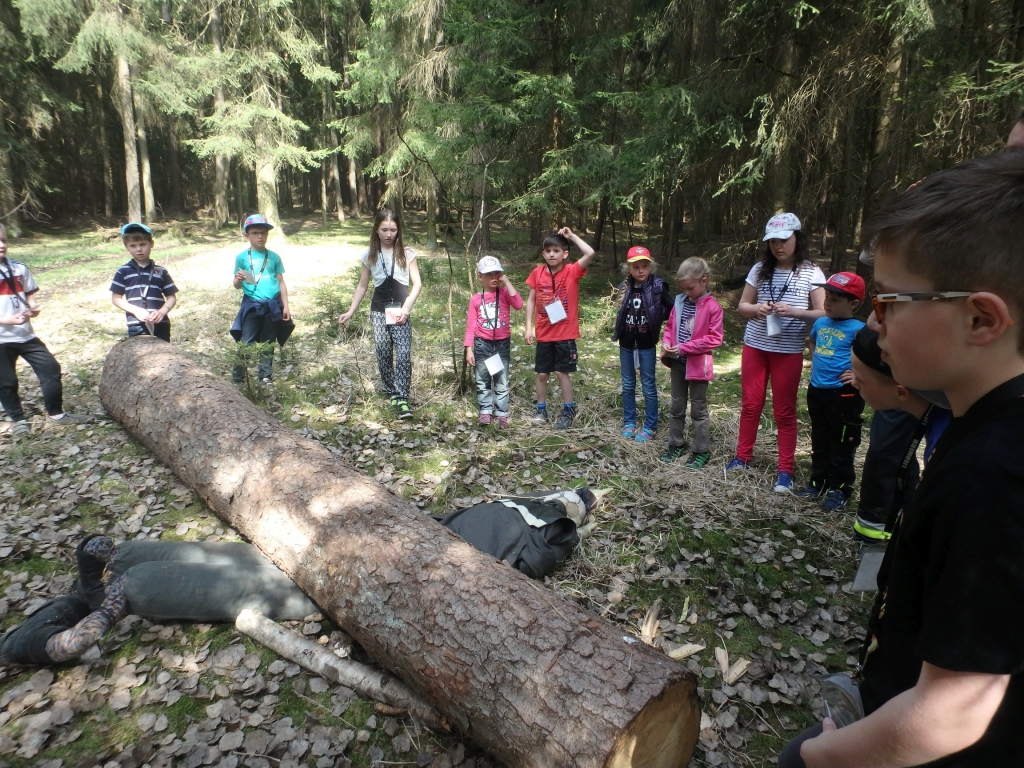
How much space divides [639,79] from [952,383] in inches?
599

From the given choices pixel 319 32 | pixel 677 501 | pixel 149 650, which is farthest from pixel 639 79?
pixel 319 32

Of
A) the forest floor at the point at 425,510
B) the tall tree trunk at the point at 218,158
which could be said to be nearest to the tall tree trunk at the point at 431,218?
the tall tree trunk at the point at 218,158

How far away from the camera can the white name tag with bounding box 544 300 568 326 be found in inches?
239

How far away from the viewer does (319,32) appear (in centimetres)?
2508

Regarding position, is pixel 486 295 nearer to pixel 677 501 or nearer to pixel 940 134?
pixel 677 501

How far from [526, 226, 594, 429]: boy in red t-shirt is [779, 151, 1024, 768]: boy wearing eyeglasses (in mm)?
4997

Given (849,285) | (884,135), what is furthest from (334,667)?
(884,135)

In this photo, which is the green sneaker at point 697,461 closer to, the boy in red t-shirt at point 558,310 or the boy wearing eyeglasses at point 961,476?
the boy in red t-shirt at point 558,310

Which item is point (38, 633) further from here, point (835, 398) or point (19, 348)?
point (835, 398)

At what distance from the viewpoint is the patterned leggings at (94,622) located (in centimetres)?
288

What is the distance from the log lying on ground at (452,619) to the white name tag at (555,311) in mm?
2973

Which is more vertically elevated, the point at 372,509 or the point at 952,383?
the point at 952,383

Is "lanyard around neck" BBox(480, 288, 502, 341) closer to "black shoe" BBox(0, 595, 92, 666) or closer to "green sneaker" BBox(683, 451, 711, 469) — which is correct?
"green sneaker" BBox(683, 451, 711, 469)

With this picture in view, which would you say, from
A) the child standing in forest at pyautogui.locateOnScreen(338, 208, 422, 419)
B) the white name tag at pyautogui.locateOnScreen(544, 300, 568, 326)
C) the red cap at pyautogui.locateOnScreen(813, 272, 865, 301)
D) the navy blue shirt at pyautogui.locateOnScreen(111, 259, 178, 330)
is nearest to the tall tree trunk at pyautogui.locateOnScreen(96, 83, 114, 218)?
the navy blue shirt at pyautogui.locateOnScreen(111, 259, 178, 330)
